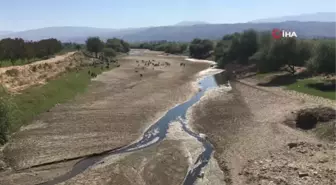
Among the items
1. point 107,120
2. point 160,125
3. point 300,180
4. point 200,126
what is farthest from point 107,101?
point 300,180

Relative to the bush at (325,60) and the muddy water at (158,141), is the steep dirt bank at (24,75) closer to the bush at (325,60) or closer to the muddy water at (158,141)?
the muddy water at (158,141)

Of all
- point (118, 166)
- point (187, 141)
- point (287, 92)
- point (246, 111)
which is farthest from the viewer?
point (287, 92)

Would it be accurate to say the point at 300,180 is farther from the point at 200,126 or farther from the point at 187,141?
the point at 200,126

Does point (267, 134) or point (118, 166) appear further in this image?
point (267, 134)

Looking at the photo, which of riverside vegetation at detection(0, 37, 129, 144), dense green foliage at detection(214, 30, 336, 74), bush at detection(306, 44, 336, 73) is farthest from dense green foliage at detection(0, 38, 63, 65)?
bush at detection(306, 44, 336, 73)

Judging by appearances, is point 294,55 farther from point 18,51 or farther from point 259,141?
point 18,51

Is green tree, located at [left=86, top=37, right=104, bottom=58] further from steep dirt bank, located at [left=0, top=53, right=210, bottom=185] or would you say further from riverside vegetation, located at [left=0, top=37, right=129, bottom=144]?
steep dirt bank, located at [left=0, top=53, right=210, bottom=185]
